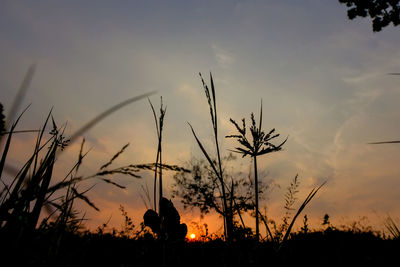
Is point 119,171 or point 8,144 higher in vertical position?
point 8,144

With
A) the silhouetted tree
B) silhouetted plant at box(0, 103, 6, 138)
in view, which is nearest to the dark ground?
silhouetted plant at box(0, 103, 6, 138)

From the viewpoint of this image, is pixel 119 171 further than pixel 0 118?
No

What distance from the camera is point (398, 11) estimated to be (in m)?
11.8

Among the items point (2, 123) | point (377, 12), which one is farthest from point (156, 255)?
point (377, 12)

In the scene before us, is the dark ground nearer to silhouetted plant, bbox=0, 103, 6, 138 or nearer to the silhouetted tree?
silhouetted plant, bbox=0, 103, 6, 138

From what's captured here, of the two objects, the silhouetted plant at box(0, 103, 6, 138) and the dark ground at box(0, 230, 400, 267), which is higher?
the silhouetted plant at box(0, 103, 6, 138)

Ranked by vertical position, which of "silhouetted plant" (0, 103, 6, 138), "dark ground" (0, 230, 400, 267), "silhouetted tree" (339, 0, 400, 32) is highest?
"silhouetted tree" (339, 0, 400, 32)

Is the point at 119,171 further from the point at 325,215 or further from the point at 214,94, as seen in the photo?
the point at 325,215

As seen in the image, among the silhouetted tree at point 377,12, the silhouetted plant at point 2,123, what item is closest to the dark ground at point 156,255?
the silhouetted plant at point 2,123

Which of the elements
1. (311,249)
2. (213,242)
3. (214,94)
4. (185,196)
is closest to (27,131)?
(214,94)

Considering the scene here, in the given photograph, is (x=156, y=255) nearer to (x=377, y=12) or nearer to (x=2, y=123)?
(x=2, y=123)

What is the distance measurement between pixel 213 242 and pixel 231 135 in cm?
161

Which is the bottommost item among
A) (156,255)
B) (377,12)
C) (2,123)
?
(156,255)

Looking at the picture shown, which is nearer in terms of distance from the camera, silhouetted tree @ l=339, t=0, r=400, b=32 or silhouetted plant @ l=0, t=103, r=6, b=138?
silhouetted plant @ l=0, t=103, r=6, b=138
